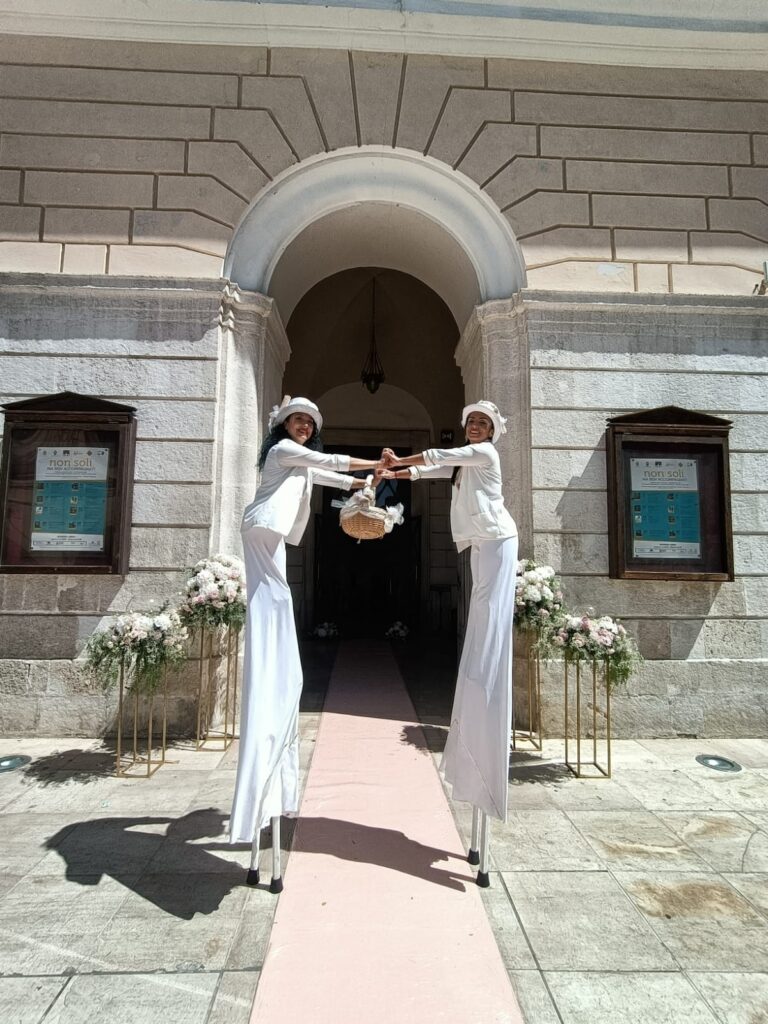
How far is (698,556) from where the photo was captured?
577 centimetres

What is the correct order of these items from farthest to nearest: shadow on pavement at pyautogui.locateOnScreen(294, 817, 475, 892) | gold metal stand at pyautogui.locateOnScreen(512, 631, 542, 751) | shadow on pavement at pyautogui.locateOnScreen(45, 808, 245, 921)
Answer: gold metal stand at pyautogui.locateOnScreen(512, 631, 542, 751), shadow on pavement at pyautogui.locateOnScreen(294, 817, 475, 892), shadow on pavement at pyautogui.locateOnScreen(45, 808, 245, 921)

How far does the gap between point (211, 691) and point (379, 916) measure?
10.5ft

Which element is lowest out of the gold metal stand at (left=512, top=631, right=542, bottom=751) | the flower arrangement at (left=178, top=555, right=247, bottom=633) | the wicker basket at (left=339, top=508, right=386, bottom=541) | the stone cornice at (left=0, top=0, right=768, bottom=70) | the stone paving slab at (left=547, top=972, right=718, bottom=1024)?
the stone paving slab at (left=547, top=972, right=718, bottom=1024)

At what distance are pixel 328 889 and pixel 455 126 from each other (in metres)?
6.58

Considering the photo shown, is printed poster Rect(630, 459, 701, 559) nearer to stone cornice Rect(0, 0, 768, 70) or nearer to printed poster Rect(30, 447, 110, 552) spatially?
stone cornice Rect(0, 0, 768, 70)

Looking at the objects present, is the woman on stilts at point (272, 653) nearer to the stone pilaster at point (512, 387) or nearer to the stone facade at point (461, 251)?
the stone facade at point (461, 251)

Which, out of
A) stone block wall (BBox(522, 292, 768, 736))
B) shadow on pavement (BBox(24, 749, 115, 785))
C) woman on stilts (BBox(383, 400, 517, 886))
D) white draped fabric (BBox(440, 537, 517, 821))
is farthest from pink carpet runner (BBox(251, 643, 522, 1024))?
stone block wall (BBox(522, 292, 768, 736))

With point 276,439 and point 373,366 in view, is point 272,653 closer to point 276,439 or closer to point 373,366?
point 276,439

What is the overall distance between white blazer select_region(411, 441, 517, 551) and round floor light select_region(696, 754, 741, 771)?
3105mm

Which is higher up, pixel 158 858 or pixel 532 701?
pixel 532 701

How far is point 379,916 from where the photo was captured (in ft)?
8.91

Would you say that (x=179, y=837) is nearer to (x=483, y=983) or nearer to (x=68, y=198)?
(x=483, y=983)

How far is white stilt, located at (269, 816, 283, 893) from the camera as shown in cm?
291

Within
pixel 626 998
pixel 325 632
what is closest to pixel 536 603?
pixel 626 998
